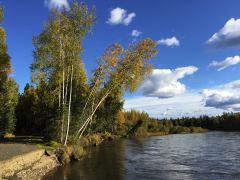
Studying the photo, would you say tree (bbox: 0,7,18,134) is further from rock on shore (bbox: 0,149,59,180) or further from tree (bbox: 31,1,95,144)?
rock on shore (bbox: 0,149,59,180)

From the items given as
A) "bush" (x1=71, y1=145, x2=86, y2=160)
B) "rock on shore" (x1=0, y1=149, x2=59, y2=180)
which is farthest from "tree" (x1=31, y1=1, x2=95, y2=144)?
"rock on shore" (x1=0, y1=149, x2=59, y2=180)

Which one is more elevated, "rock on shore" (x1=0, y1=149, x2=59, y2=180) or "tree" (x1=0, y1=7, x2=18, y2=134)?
"tree" (x1=0, y1=7, x2=18, y2=134)

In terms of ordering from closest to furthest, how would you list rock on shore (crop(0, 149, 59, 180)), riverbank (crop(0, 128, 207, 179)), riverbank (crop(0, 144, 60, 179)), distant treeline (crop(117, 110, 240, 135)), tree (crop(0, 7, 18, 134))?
1. rock on shore (crop(0, 149, 59, 180))
2. riverbank (crop(0, 144, 60, 179))
3. riverbank (crop(0, 128, 207, 179))
4. tree (crop(0, 7, 18, 134))
5. distant treeline (crop(117, 110, 240, 135))

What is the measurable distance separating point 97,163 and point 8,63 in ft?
46.4

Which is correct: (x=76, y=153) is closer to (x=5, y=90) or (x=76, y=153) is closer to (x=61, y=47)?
(x=61, y=47)

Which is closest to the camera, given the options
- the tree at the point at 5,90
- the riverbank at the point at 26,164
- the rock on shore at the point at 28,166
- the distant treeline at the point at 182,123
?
the rock on shore at the point at 28,166

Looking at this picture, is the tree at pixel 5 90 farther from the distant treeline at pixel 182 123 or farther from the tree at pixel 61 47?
the distant treeline at pixel 182 123

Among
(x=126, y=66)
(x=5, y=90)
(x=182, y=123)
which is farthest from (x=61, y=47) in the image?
(x=182, y=123)

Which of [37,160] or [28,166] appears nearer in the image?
[28,166]

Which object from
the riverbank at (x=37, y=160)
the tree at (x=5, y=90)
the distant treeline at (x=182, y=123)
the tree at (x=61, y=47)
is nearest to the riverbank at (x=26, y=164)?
the riverbank at (x=37, y=160)

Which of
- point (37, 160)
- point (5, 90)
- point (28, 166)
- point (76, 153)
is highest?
point (5, 90)

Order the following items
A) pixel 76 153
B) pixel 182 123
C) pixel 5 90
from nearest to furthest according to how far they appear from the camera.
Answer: pixel 76 153, pixel 5 90, pixel 182 123

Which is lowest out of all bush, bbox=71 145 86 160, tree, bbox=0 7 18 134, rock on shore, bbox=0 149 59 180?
rock on shore, bbox=0 149 59 180

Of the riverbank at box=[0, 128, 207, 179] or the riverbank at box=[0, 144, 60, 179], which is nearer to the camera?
the riverbank at box=[0, 144, 60, 179]
